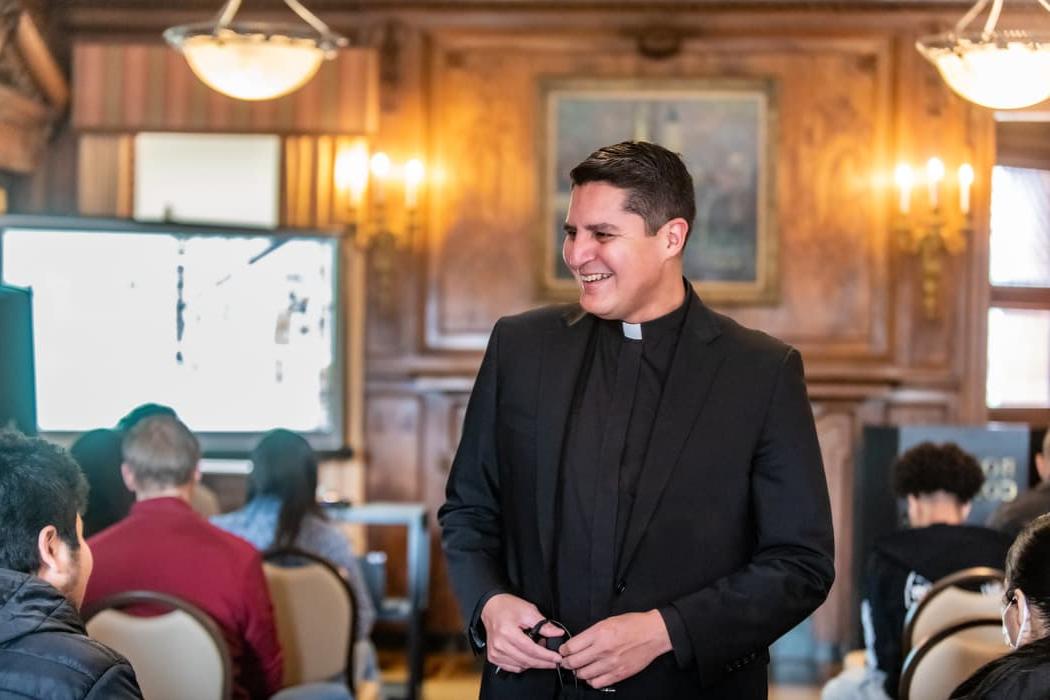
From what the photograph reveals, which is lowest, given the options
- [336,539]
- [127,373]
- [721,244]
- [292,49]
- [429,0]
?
[336,539]

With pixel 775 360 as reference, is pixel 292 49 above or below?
above

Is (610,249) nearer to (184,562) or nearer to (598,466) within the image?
(598,466)

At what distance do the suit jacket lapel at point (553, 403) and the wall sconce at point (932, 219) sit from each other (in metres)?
5.58

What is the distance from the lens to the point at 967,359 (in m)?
7.93

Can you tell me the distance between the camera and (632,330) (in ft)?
8.34

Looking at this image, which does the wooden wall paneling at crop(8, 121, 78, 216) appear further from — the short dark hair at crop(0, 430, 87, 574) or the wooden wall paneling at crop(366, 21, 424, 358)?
the short dark hair at crop(0, 430, 87, 574)

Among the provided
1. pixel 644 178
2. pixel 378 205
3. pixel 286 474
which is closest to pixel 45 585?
pixel 644 178

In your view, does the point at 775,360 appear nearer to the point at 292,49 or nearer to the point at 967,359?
the point at 292,49

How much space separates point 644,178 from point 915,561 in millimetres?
2395

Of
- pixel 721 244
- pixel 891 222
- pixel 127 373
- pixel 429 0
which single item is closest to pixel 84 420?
pixel 127 373

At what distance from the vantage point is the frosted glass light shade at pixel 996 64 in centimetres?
561

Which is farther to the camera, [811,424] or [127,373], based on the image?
[127,373]

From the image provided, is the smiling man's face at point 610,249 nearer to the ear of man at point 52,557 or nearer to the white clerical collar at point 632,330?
the white clerical collar at point 632,330

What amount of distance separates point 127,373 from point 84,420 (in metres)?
0.30
